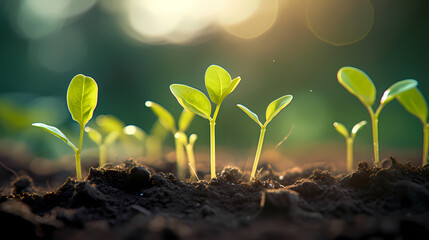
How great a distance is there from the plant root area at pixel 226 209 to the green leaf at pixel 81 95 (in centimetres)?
27

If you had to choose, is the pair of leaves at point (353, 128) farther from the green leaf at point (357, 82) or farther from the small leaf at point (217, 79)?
the small leaf at point (217, 79)

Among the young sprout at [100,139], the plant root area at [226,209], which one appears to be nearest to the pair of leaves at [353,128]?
the plant root area at [226,209]

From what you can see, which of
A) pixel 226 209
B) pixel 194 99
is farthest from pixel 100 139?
pixel 226 209

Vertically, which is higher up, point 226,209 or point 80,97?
point 80,97

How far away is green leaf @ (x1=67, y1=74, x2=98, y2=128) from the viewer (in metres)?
1.14

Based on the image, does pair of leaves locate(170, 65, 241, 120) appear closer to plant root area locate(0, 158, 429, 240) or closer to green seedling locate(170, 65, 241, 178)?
green seedling locate(170, 65, 241, 178)

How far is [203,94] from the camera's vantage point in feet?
3.68

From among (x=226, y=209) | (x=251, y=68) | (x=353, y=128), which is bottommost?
(x=226, y=209)

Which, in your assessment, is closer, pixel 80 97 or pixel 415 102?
pixel 80 97

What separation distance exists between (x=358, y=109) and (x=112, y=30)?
506cm

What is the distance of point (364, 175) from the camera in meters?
1.02

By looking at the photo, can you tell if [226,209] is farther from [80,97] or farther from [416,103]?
[416,103]

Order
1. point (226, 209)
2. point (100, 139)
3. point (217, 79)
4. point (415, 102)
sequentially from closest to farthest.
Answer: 1. point (226, 209)
2. point (217, 79)
3. point (415, 102)
4. point (100, 139)

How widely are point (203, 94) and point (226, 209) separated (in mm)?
455
